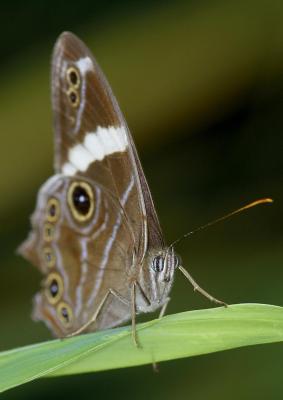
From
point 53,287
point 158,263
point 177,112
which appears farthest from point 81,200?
point 177,112

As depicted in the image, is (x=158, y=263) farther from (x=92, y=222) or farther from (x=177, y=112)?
(x=177, y=112)

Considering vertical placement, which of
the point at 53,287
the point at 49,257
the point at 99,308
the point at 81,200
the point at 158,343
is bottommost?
the point at 158,343

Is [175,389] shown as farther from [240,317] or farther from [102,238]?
[240,317]

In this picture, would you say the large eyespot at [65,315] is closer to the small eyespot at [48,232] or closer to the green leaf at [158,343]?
the small eyespot at [48,232]

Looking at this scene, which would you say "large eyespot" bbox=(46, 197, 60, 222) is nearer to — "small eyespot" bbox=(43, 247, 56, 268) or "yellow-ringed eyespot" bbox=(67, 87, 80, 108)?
"small eyespot" bbox=(43, 247, 56, 268)

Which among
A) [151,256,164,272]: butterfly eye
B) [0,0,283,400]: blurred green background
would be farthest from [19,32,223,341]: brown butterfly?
[0,0,283,400]: blurred green background

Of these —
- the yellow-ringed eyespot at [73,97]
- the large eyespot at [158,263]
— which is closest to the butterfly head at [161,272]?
the large eyespot at [158,263]

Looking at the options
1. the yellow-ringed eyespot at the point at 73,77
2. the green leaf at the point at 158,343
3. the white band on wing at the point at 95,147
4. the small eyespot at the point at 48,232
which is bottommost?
the green leaf at the point at 158,343
